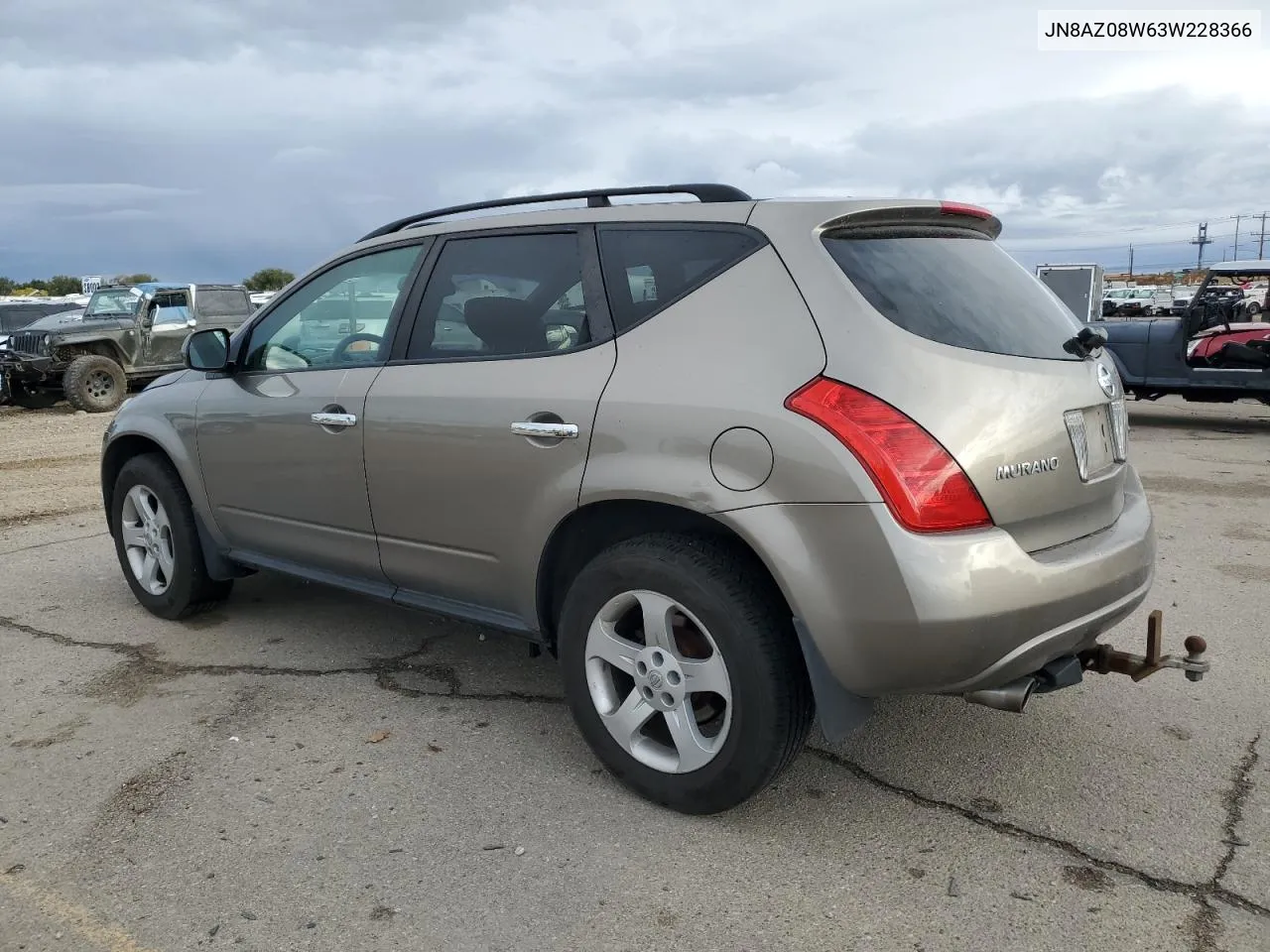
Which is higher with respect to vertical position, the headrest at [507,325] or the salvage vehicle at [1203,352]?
the headrest at [507,325]

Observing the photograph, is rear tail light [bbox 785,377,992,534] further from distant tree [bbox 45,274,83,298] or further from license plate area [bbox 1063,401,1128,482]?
distant tree [bbox 45,274,83,298]

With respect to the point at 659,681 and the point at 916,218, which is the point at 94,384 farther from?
the point at 916,218

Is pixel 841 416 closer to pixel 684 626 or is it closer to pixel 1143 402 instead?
pixel 684 626

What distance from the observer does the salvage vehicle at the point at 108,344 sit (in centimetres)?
1543

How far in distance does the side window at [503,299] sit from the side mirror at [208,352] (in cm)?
118

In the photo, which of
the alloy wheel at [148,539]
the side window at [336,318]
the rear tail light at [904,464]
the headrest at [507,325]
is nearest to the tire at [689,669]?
the rear tail light at [904,464]

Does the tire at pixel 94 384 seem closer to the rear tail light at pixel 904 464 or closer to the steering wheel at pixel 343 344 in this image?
the steering wheel at pixel 343 344

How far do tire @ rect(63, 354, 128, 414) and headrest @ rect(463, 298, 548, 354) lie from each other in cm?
1399

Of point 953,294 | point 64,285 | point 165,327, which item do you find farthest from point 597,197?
point 64,285

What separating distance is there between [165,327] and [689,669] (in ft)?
53.2

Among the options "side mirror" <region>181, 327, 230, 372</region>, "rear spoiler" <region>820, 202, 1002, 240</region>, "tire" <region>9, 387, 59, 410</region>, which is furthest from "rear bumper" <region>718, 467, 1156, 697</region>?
"tire" <region>9, 387, 59, 410</region>

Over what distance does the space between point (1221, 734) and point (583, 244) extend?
268 centimetres

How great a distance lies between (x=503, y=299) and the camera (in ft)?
11.3

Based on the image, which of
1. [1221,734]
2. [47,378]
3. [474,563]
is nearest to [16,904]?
[474,563]
